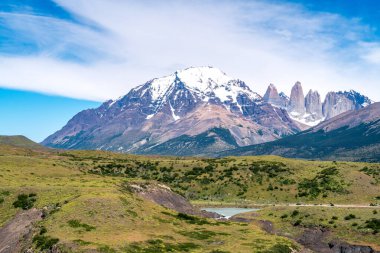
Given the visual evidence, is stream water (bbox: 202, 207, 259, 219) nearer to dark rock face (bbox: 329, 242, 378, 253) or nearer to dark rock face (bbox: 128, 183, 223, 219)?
dark rock face (bbox: 128, 183, 223, 219)

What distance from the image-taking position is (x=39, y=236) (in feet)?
199

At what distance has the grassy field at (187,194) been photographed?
63.1 meters

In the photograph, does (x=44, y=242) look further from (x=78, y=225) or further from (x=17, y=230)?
(x=17, y=230)

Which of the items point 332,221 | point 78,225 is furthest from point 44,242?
point 332,221

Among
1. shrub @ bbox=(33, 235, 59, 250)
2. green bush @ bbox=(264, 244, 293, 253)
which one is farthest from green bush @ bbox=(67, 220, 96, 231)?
green bush @ bbox=(264, 244, 293, 253)

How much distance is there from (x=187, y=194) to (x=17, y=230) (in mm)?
98198

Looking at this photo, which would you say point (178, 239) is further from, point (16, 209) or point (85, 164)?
point (85, 164)

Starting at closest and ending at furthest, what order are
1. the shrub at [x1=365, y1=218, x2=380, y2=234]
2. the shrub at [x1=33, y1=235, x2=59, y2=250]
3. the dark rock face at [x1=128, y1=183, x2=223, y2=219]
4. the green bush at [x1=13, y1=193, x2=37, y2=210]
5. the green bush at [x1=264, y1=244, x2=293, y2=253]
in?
the shrub at [x1=33, y1=235, x2=59, y2=250] < the green bush at [x1=264, y1=244, x2=293, y2=253] < the green bush at [x1=13, y1=193, x2=37, y2=210] < the shrub at [x1=365, y1=218, x2=380, y2=234] < the dark rock face at [x1=128, y1=183, x2=223, y2=219]

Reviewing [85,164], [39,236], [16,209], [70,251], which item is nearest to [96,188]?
[16,209]

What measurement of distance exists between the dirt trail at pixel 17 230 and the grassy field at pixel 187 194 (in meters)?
2.17

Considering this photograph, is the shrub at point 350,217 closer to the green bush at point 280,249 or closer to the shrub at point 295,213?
the shrub at point 295,213

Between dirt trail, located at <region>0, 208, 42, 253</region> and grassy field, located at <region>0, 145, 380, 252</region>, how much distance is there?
2.17 metres

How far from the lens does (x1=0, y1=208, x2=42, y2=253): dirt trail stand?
61719 mm

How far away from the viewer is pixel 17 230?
66.1 metres
